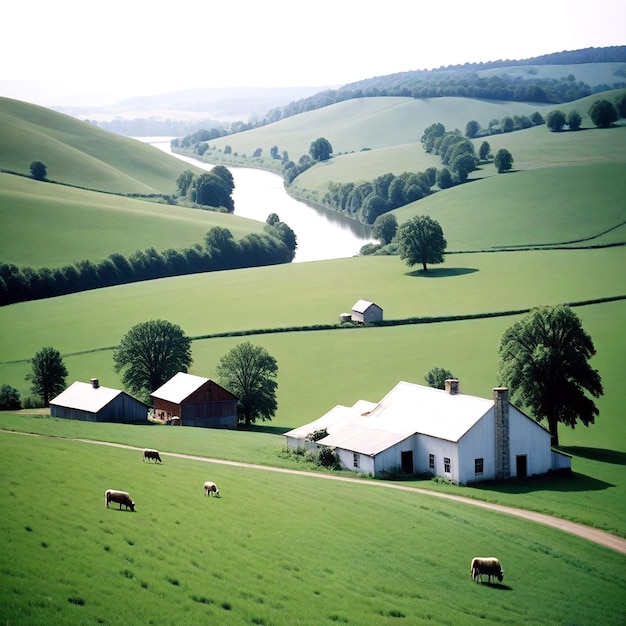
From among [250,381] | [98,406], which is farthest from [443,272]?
[98,406]

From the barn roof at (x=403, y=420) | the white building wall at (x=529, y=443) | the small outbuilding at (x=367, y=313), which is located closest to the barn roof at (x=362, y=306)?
the small outbuilding at (x=367, y=313)

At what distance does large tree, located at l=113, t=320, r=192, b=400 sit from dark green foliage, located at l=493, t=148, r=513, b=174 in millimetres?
103621

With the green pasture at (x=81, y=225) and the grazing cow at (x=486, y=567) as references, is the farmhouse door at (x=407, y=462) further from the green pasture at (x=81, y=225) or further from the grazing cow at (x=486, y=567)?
the green pasture at (x=81, y=225)

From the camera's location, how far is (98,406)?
5800 centimetres

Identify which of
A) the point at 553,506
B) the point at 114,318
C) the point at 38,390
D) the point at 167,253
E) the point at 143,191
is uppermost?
the point at 143,191

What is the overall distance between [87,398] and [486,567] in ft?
122

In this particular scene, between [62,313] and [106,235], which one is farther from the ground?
[106,235]

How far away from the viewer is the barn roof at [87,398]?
58.2 meters

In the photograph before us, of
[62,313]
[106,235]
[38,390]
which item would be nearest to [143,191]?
[106,235]

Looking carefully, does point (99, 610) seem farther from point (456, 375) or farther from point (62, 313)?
point (62, 313)

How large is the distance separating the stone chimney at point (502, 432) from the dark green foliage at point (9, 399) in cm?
3582

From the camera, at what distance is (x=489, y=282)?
9650 centimetres

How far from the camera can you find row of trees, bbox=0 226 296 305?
104375 mm

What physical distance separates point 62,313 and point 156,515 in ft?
221
